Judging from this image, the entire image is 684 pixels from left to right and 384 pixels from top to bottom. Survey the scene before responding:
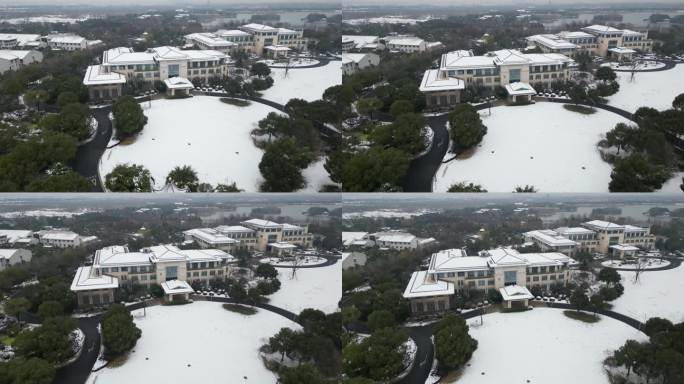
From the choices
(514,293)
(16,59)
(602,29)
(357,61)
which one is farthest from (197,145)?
(602,29)

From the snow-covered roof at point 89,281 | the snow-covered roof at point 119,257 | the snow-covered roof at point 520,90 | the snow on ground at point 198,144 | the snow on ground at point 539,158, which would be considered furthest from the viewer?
the snow-covered roof at point 119,257

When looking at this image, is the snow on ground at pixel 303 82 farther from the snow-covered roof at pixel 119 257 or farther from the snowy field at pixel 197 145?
the snow-covered roof at pixel 119 257

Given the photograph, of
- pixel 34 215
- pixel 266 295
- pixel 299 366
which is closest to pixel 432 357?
pixel 299 366

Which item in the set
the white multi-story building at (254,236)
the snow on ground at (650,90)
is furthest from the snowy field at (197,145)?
the snow on ground at (650,90)

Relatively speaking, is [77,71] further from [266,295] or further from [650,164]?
[650,164]

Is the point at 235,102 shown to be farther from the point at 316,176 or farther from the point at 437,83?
the point at 437,83
